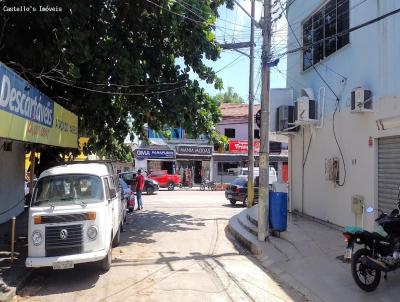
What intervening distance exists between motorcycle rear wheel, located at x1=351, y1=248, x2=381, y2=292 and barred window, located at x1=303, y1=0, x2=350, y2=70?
6.51 m

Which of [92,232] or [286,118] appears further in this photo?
[286,118]

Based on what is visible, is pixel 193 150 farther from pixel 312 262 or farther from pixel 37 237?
pixel 37 237

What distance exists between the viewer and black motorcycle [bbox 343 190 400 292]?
8.05 metres

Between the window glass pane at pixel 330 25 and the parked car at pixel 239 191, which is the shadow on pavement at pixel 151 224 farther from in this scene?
the window glass pane at pixel 330 25

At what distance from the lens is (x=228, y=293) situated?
8.56 m

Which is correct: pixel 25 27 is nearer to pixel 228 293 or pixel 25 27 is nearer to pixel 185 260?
pixel 185 260

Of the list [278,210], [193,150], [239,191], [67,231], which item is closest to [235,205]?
[239,191]

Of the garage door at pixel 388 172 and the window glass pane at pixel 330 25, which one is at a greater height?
the window glass pane at pixel 330 25

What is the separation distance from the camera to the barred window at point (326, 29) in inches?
560

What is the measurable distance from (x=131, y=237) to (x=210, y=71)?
6.43m

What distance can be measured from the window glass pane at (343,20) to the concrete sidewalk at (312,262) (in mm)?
5237

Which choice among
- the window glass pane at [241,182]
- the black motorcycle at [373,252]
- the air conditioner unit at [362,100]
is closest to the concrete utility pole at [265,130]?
the air conditioner unit at [362,100]

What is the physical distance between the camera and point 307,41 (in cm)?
1756

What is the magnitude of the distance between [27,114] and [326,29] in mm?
9798
